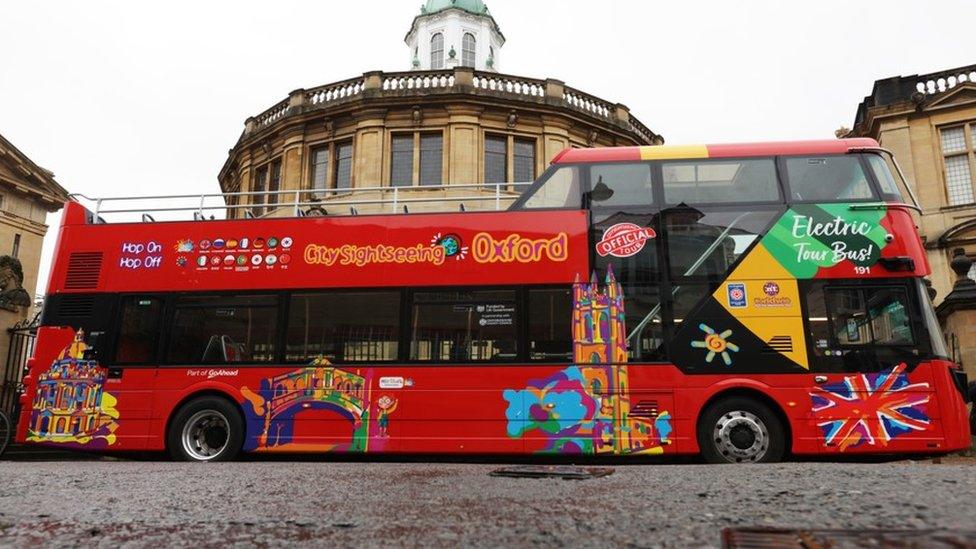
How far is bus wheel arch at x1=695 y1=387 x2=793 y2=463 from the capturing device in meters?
7.46

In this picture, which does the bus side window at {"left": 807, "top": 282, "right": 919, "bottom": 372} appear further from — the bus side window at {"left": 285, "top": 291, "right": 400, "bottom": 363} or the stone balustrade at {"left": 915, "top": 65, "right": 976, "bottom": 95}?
the stone balustrade at {"left": 915, "top": 65, "right": 976, "bottom": 95}

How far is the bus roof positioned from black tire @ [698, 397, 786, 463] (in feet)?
11.0

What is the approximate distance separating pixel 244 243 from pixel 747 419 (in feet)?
24.0

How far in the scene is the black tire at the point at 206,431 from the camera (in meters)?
8.48

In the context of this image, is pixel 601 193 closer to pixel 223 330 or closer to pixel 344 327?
pixel 344 327

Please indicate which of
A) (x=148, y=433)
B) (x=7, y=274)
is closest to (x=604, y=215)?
(x=148, y=433)

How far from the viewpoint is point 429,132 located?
71.2 feet

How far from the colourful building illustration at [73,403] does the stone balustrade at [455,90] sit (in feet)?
48.2

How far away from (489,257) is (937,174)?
1911 centimetres

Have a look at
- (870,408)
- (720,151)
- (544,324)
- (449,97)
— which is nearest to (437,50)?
(449,97)

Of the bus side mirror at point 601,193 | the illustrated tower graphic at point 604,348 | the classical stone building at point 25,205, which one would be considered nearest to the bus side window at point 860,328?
the illustrated tower graphic at point 604,348

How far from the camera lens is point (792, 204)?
8109mm

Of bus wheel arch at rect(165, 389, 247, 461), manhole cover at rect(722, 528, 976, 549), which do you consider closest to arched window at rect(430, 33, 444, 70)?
bus wheel arch at rect(165, 389, 247, 461)

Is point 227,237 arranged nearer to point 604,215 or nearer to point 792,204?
point 604,215
